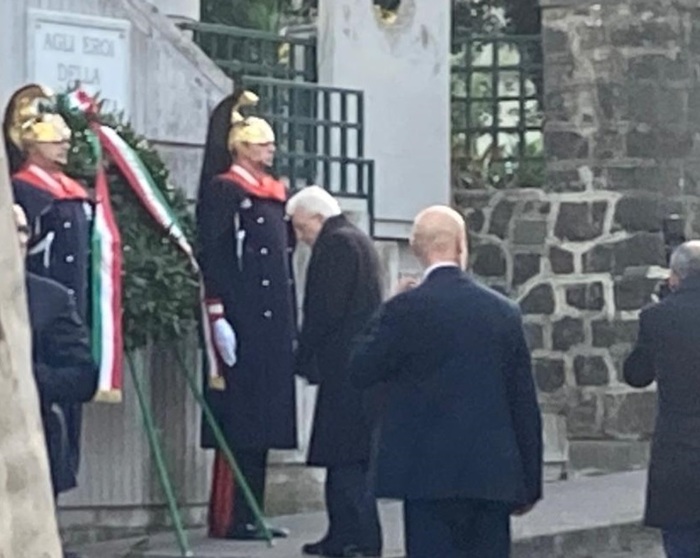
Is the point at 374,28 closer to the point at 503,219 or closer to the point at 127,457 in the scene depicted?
the point at 503,219

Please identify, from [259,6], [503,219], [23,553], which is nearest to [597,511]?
[503,219]

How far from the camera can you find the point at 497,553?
870 centimetres

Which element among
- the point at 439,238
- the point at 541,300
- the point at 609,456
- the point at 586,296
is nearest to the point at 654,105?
the point at 586,296

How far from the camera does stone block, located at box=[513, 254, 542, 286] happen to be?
15938mm

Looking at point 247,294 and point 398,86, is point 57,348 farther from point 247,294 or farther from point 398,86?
point 398,86

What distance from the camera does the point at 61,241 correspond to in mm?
10258

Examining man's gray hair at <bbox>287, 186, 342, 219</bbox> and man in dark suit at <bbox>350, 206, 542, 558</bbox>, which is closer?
→ man in dark suit at <bbox>350, 206, 542, 558</bbox>

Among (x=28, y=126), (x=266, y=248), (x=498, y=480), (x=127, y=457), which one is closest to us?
(x=498, y=480)

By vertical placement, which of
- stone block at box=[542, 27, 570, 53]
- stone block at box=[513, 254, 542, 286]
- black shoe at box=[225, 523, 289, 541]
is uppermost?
stone block at box=[542, 27, 570, 53]

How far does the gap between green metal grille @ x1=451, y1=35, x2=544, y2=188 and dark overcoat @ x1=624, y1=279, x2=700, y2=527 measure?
22.8 feet

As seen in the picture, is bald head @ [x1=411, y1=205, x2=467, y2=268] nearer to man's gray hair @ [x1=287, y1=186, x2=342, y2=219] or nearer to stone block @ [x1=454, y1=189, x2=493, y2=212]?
man's gray hair @ [x1=287, y1=186, x2=342, y2=219]

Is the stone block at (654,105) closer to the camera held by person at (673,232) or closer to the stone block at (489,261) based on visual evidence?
the camera held by person at (673,232)

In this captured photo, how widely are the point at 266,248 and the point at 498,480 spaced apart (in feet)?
9.22

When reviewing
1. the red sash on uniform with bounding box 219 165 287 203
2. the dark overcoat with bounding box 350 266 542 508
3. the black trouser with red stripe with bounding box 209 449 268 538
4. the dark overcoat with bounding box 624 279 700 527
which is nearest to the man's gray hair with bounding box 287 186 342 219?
the red sash on uniform with bounding box 219 165 287 203
